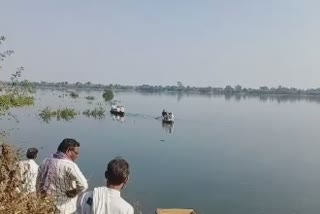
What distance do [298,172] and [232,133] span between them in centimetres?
1913

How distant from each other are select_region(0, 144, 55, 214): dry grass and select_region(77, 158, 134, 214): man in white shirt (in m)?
1.13

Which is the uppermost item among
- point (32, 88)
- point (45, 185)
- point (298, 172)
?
point (32, 88)

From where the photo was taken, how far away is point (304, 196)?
20.0 meters

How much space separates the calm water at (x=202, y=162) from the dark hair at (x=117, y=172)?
11383 millimetres

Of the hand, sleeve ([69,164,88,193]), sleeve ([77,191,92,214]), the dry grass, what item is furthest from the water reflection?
sleeve ([77,191,92,214])

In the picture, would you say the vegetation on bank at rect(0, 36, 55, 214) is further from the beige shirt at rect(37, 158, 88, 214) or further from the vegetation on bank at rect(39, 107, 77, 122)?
the vegetation on bank at rect(39, 107, 77, 122)

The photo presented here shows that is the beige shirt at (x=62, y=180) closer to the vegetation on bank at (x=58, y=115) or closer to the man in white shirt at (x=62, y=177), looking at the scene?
the man in white shirt at (x=62, y=177)

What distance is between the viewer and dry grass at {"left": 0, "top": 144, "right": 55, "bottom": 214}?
437 cm

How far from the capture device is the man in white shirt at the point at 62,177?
5094 millimetres

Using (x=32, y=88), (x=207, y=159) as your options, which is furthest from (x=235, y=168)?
(x=32, y=88)

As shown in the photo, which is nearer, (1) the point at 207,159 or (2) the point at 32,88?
(2) the point at 32,88

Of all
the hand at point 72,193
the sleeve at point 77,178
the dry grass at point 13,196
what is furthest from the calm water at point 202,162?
the dry grass at point 13,196

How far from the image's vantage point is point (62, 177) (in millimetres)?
5109

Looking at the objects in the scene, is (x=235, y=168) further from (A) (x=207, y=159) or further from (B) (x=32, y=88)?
(B) (x=32, y=88)
